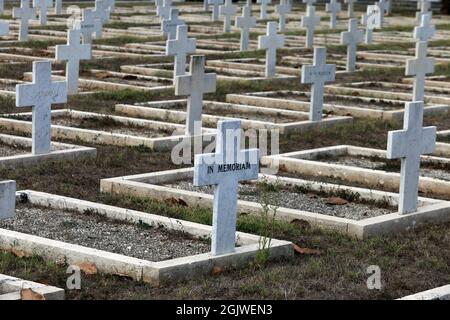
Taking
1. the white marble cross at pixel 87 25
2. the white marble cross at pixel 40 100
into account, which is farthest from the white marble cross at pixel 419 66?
the white marble cross at pixel 87 25

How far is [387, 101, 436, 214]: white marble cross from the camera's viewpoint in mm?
9820

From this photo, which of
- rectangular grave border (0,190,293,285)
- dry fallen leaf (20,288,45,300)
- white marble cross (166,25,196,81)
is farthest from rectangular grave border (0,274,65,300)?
white marble cross (166,25,196,81)

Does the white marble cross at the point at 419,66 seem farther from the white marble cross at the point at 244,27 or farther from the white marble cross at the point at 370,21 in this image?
the white marble cross at the point at 370,21

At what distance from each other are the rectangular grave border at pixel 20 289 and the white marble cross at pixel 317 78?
7.84 meters

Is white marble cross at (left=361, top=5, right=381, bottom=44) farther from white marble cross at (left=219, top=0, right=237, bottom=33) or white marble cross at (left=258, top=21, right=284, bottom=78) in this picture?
white marble cross at (left=258, top=21, right=284, bottom=78)

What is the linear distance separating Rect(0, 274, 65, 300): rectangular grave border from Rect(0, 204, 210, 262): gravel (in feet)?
3.75

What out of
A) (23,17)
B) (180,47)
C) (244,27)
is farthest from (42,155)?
(244,27)

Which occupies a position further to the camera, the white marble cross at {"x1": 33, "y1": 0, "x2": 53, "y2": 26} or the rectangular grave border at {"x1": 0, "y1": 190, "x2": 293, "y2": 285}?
the white marble cross at {"x1": 33, "y1": 0, "x2": 53, "y2": 26}

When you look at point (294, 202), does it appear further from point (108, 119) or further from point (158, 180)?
point (108, 119)

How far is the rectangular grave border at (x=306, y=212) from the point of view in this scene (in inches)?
376

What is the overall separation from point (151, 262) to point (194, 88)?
5547mm

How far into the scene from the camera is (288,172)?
12.1m
